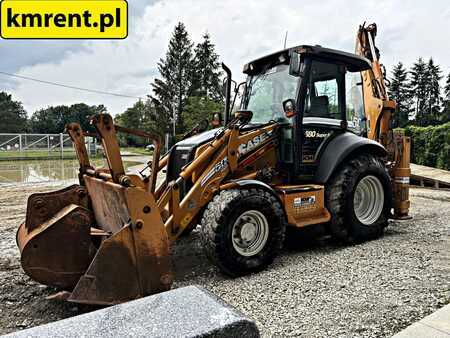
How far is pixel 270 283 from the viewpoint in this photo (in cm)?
376

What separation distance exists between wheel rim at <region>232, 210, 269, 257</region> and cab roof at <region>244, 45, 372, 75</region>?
199cm

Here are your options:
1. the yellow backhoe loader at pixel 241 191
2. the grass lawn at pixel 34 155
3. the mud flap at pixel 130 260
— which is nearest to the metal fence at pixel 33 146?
the grass lawn at pixel 34 155

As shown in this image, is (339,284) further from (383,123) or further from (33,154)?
(33,154)

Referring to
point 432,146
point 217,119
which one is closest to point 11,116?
point 432,146

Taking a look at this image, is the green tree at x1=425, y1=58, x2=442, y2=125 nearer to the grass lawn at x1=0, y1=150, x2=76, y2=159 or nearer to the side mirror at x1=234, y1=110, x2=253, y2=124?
the grass lawn at x1=0, y1=150, x2=76, y2=159

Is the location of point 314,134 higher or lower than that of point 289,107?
lower

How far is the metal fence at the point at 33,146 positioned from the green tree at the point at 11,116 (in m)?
40.0

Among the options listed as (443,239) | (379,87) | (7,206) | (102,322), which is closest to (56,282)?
(102,322)

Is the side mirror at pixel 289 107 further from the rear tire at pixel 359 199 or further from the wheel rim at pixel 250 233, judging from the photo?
the wheel rim at pixel 250 233

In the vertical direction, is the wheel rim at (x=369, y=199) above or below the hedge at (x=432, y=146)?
below

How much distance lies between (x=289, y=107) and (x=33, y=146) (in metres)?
24.1

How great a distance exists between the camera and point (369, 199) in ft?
18.0

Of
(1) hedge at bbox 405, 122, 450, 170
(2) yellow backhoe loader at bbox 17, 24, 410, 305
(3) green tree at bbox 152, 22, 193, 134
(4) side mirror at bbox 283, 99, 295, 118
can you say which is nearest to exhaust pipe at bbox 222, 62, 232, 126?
(2) yellow backhoe loader at bbox 17, 24, 410, 305

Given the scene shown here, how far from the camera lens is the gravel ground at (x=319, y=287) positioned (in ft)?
9.81
